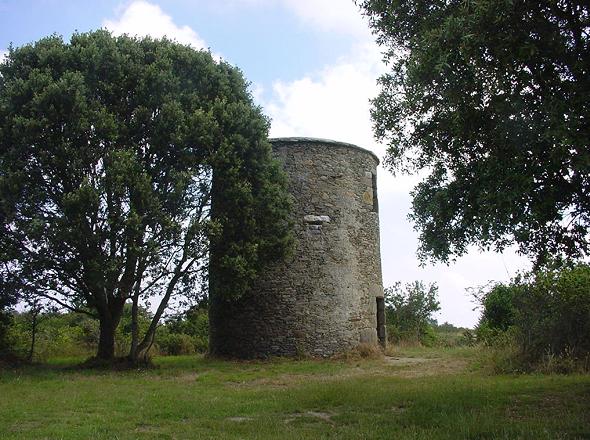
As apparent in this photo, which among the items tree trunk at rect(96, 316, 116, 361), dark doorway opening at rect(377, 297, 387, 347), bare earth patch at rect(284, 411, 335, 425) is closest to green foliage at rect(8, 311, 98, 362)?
tree trunk at rect(96, 316, 116, 361)

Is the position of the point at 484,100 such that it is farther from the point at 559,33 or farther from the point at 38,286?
the point at 38,286

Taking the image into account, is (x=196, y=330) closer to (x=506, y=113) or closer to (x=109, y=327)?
(x=109, y=327)

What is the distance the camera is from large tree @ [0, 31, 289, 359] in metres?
12.6

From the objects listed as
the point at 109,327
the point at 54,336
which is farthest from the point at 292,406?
the point at 54,336

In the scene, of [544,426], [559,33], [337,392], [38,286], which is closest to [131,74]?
[38,286]

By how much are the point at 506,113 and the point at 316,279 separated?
10.7 m

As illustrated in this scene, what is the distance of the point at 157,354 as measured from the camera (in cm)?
2080

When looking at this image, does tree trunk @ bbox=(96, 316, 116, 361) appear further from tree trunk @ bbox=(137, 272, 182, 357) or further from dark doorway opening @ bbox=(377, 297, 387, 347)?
dark doorway opening @ bbox=(377, 297, 387, 347)

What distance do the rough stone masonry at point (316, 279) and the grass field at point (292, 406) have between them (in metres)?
3.48

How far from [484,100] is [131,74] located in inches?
376

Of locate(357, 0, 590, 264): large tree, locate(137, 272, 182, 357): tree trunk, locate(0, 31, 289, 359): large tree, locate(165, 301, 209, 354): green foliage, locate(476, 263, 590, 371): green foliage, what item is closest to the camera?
locate(357, 0, 590, 264): large tree

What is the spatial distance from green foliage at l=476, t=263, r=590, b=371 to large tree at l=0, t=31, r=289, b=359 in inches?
250

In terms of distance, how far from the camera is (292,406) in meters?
8.18

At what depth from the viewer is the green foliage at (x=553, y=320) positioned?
11336 millimetres
